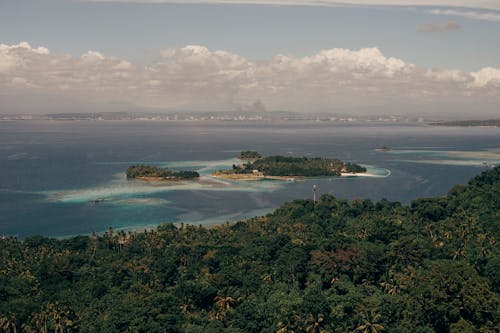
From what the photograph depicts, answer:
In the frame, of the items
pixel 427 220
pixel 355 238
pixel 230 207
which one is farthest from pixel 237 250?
pixel 230 207

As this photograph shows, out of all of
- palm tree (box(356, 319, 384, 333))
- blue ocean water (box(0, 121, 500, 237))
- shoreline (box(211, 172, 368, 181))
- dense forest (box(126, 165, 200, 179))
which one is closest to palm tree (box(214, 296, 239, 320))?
palm tree (box(356, 319, 384, 333))

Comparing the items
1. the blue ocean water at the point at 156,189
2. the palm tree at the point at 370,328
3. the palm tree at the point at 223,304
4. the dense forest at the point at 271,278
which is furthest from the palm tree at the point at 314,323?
the blue ocean water at the point at 156,189

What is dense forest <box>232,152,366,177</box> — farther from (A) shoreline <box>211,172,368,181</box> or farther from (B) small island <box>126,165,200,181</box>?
(B) small island <box>126,165,200,181</box>

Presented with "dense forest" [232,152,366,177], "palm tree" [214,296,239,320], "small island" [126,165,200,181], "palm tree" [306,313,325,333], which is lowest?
"palm tree" [214,296,239,320]

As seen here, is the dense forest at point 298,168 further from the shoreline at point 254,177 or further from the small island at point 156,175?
the small island at point 156,175

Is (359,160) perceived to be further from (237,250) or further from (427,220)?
(237,250)

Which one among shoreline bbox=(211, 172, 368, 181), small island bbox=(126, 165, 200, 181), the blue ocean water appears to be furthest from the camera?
shoreline bbox=(211, 172, 368, 181)
